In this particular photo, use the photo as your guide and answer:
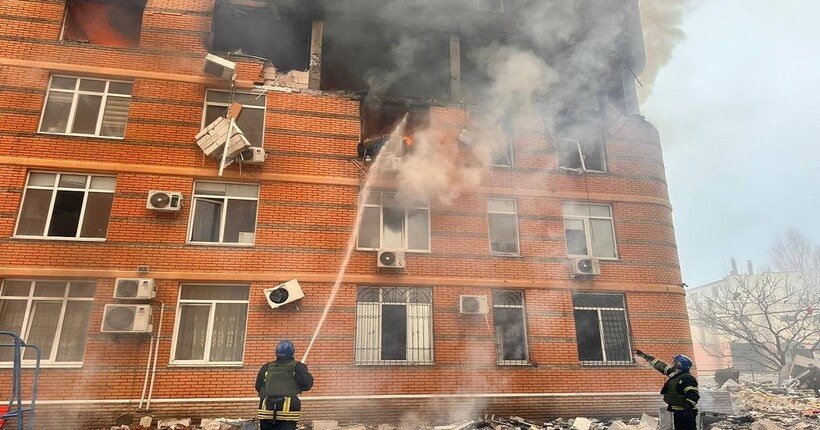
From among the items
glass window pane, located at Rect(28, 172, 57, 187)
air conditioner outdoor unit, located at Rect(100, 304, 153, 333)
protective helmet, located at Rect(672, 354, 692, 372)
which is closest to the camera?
protective helmet, located at Rect(672, 354, 692, 372)

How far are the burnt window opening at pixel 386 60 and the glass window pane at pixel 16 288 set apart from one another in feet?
26.2

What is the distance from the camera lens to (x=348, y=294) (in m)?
9.88

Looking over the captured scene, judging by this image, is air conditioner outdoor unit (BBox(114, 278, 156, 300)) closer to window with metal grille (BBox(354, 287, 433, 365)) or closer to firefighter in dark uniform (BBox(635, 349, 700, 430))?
Answer: window with metal grille (BBox(354, 287, 433, 365))

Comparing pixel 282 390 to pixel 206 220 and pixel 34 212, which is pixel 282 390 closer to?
pixel 206 220

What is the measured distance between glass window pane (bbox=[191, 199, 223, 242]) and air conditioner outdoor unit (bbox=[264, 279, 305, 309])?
1797mm

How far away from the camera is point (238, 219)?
10.1 meters

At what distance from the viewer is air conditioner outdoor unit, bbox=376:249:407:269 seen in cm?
993

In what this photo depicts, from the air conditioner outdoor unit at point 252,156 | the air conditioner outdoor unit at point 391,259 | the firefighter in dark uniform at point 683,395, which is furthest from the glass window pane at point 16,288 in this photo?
the firefighter in dark uniform at point 683,395

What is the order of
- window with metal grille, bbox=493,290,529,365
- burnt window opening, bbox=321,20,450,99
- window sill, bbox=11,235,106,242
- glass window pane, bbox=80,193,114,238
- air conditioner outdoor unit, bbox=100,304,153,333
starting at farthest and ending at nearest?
burnt window opening, bbox=321,20,450,99 → window with metal grille, bbox=493,290,529,365 → glass window pane, bbox=80,193,114,238 → window sill, bbox=11,235,106,242 → air conditioner outdoor unit, bbox=100,304,153,333

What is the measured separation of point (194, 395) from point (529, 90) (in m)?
10.6

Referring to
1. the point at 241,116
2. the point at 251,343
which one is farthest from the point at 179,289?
the point at 241,116

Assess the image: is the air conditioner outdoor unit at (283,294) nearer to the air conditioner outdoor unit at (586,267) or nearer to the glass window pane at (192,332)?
the glass window pane at (192,332)

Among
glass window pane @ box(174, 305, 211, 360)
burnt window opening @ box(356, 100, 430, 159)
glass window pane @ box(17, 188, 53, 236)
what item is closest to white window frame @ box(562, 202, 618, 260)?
burnt window opening @ box(356, 100, 430, 159)

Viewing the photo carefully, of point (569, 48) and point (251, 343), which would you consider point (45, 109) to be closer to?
point (251, 343)
